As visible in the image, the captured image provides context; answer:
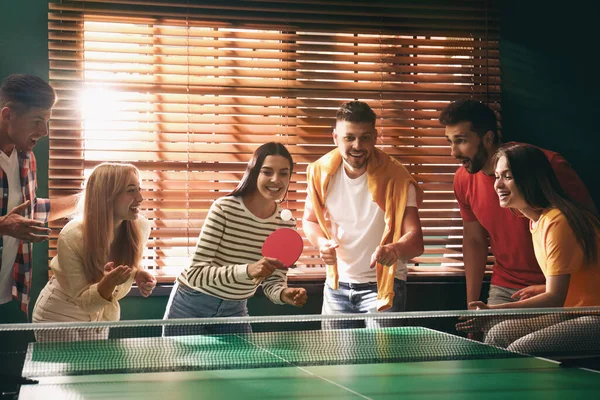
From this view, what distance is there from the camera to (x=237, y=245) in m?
3.61

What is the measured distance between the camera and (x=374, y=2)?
5.02m

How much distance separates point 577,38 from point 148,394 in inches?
159

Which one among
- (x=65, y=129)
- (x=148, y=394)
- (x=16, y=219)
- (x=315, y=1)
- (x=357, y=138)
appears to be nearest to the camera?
(x=148, y=394)

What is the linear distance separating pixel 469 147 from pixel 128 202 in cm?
176

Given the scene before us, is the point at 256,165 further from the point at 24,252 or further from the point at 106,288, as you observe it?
the point at 24,252

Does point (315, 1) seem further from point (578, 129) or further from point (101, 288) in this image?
point (101, 288)

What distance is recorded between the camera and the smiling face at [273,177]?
361 centimetres

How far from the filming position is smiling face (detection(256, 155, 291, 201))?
11.8 feet

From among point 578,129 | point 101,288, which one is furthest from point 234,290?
point 578,129

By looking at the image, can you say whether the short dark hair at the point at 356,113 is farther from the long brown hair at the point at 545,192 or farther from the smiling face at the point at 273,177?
the long brown hair at the point at 545,192

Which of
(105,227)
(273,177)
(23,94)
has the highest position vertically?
(23,94)

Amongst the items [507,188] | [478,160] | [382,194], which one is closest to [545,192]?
[507,188]

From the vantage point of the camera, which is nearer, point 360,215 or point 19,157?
point 19,157

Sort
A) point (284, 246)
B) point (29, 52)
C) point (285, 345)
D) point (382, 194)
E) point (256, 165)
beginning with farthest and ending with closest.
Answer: point (29, 52), point (382, 194), point (256, 165), point (284, 246), point (285, 345)
